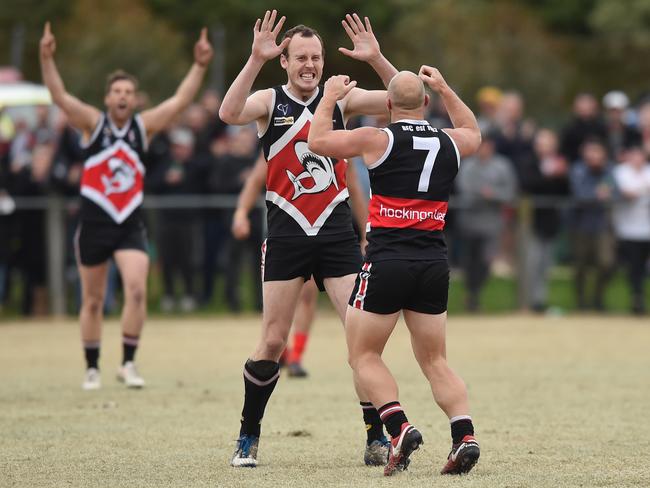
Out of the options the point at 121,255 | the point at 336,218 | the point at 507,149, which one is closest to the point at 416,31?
the point at 507,149

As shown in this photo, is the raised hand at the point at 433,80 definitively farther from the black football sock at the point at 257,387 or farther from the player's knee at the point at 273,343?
the black football sock at the point at 257,387

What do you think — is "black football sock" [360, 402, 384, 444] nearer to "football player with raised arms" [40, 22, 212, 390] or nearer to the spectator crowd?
"football player with raised arms" [40, 22, 212, 390]

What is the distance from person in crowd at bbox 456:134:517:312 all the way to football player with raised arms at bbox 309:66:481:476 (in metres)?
11.7

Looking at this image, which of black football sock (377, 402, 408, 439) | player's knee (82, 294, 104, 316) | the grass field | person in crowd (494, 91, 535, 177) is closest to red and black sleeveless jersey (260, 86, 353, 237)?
black football sock (377, 402, 408, 439)

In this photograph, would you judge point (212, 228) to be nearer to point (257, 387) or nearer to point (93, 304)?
point (93, 304)

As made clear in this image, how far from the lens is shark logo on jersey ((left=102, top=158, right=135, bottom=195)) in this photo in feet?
38.2

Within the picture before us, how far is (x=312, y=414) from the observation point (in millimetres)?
10109

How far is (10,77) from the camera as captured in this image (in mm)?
25172

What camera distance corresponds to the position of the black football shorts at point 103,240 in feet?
37.8

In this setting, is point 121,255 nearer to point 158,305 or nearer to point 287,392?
point 287,392

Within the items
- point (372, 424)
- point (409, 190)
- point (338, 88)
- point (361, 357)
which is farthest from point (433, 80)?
point (372, 424)

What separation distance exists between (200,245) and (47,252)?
6.70 ft

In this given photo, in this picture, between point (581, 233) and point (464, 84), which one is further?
point (464, 84)

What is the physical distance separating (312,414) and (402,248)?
2983 mm
